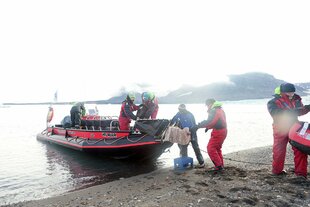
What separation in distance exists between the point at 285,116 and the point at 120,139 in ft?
19.0

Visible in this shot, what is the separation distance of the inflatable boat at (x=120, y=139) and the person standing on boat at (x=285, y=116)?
3212mm

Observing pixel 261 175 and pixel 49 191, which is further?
pixel 49 191

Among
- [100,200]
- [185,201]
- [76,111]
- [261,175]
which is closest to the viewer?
[185,201]

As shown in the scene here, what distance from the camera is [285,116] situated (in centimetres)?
566

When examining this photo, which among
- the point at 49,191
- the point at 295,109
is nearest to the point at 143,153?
the point at 49,191

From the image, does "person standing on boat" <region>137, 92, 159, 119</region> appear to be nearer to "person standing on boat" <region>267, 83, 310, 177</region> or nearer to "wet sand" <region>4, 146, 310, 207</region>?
"wet sand" <region>4, 146, 310, 207</region>

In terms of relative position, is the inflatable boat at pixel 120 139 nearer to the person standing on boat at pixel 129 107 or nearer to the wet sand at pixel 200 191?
the person standing on boat at pixel 129 107

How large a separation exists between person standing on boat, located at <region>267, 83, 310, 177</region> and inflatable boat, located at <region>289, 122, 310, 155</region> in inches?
7.8

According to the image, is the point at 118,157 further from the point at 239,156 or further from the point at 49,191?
the point at 239,156

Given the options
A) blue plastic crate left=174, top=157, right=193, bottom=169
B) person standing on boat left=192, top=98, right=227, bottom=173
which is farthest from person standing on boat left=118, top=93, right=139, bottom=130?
person standing on boat left=192, top=98, right=227, bottom=173

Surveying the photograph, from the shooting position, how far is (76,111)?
43.5 feet

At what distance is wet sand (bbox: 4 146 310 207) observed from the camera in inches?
187

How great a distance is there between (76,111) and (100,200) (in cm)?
818

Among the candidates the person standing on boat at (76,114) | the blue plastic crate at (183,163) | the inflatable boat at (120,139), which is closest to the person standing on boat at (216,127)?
the blue plastic crate at (183,163)
